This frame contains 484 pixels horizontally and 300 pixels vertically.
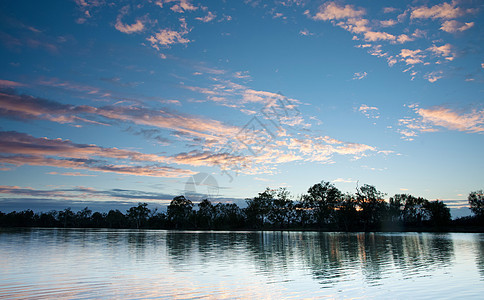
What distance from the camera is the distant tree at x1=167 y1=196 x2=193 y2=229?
19275cm

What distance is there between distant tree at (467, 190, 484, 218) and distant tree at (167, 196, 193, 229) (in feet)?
469

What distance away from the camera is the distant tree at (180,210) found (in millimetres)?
192750

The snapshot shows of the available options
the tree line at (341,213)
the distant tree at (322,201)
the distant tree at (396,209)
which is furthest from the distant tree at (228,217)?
the distant tree at (396,209)

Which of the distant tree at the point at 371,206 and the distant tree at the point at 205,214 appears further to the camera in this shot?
the distant tree at the point at 205,214

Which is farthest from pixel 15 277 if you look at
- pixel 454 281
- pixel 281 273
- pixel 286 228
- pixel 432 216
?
pixel 432 216

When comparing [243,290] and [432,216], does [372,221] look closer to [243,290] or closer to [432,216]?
[432,216]

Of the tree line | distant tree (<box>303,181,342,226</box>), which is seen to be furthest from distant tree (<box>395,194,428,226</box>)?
distant tree (<box>303,181,342,226</box>)

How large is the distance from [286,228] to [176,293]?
Result: 497ft

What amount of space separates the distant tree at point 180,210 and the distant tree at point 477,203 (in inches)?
5623

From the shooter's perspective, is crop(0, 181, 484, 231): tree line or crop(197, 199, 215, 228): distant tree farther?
crop(197, 199, 215, 228): distant tree

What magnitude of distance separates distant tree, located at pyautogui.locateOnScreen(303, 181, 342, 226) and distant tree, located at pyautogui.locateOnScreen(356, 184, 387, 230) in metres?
10.5

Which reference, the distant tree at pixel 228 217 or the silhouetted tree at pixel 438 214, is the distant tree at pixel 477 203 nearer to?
the silhouetted tree at pixel 438 214

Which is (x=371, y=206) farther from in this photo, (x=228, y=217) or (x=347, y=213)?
(x=228, y=217)

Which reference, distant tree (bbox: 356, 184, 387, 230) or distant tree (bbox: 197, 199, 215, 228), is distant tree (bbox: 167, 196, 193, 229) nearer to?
distant tree (bbox: 197, 199, 215, 228)
